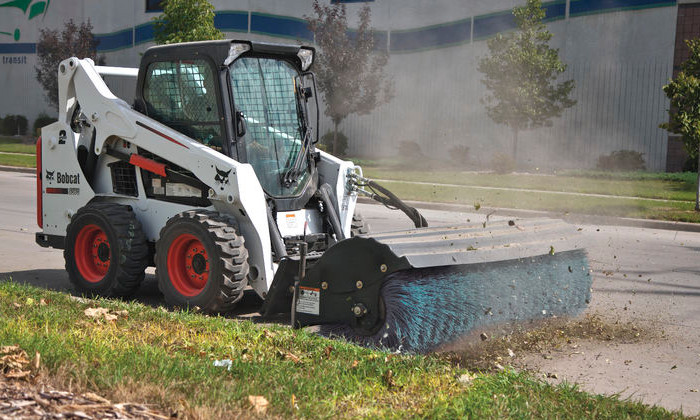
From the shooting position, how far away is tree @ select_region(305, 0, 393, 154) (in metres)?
27.5

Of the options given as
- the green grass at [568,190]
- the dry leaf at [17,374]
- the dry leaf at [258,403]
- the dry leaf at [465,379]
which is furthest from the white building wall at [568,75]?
the dry leaf at [17,374]

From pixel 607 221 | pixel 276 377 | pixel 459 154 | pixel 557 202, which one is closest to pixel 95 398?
pixel 276 377

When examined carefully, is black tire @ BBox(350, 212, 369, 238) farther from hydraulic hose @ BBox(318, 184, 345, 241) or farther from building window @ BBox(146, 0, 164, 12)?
building window @ BBox(146, 0, 164, 12)

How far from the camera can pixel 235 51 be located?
7.12 meters

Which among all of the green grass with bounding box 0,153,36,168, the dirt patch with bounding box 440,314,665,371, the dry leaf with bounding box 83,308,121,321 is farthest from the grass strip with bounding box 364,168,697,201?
the dry leaf with bounding box 83,308,121,321

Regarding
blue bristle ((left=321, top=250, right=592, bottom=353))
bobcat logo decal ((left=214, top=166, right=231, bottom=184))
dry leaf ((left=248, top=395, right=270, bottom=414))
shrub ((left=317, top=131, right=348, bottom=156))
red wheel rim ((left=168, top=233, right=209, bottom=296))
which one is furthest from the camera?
shrub ((left=317, top=131, right=348, bottom=156))

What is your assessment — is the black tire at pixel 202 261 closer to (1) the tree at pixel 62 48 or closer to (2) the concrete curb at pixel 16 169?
(2) the concrete curb at pixel 16 169

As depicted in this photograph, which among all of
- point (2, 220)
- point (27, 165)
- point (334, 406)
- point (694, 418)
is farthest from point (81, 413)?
point (27, 165)

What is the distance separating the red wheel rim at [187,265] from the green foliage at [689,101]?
12881 mm

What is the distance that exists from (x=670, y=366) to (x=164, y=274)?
3.97 m

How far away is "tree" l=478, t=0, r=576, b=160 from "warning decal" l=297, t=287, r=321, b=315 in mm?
21219

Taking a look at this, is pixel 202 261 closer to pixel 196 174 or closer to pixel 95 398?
pixel 196 174

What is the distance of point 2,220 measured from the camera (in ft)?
42.0

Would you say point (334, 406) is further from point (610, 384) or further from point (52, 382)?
point (610, 384)
